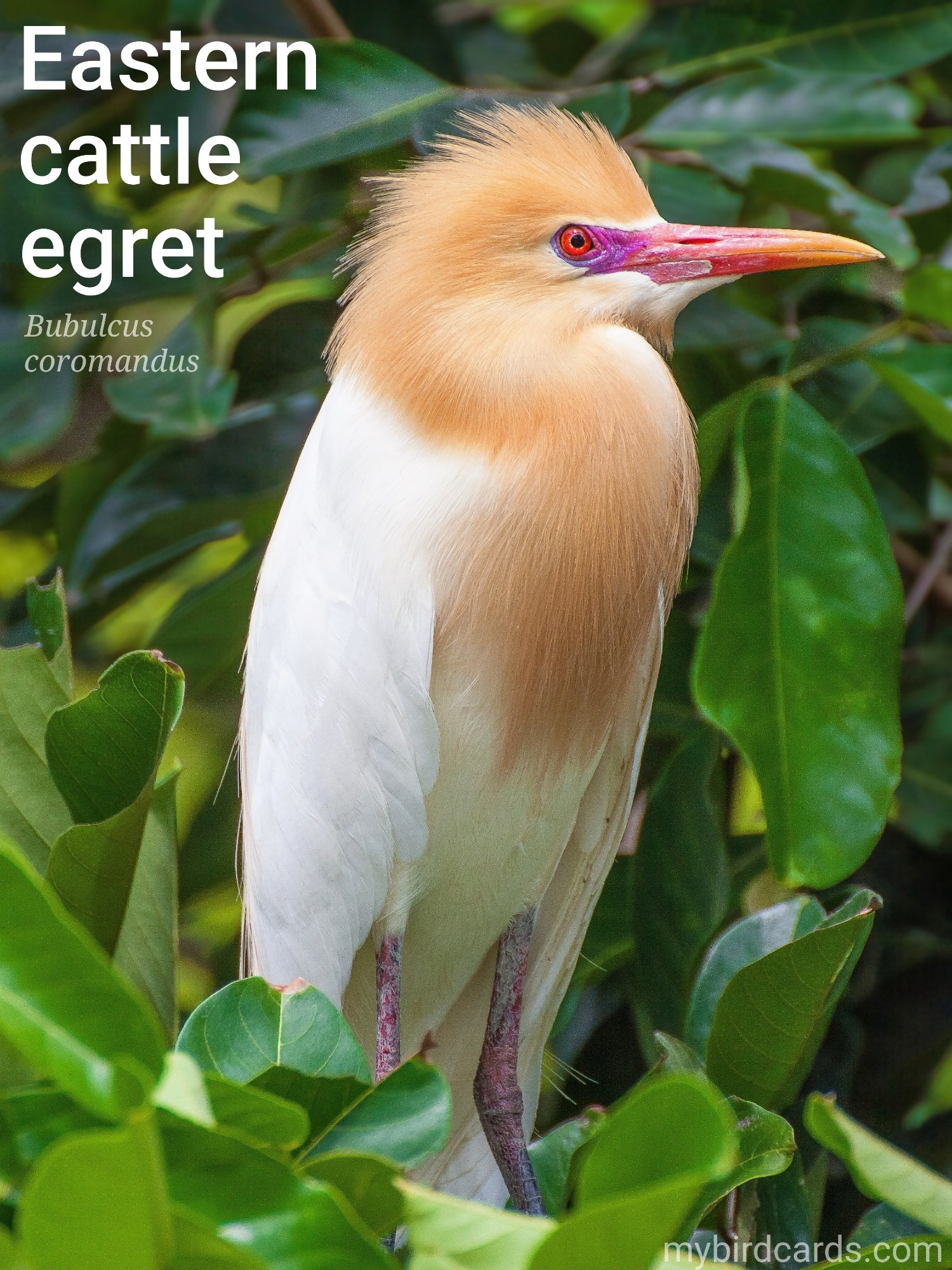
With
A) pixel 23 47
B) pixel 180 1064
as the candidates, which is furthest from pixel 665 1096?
pixel 23 47

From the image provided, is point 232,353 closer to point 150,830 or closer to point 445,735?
point 445,735

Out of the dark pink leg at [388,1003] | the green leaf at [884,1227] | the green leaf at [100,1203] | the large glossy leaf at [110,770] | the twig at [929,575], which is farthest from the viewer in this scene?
the twig at [929,575]

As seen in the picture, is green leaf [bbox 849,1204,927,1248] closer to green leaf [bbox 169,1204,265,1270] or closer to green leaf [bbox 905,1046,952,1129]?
green leaf [bbox 905,1046,952,1129]

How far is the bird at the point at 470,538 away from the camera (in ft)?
3.37

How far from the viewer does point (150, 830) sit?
0.94m

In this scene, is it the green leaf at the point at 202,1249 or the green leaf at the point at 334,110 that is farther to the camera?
the green leaf at the point at 334,110

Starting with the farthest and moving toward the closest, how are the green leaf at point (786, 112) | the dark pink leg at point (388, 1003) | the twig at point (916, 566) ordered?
the twig at point (916, 566)
the green leaf at point (786, 112)
the dark pink leg at point (388, 1003)

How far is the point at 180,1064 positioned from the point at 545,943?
81 centimetres

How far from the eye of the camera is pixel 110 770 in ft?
2.67

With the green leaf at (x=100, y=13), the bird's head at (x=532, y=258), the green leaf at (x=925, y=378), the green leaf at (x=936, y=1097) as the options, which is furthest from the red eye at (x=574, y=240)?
the green leaf at (x=936, y=1097)

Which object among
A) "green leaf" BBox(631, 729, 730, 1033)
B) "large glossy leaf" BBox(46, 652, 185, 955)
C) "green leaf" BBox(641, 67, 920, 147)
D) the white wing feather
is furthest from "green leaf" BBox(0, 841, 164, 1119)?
"green leaf" BBox(641, 67, 920, 147)

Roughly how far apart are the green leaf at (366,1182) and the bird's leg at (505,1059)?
0.63 metres

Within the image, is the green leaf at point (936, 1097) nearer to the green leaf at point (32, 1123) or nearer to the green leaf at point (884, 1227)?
the green leaf at point (884, 1227)

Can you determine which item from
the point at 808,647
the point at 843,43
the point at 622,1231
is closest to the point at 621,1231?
the point at 622,1231
